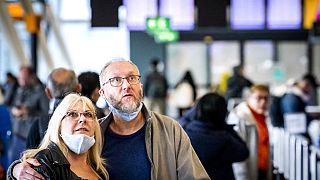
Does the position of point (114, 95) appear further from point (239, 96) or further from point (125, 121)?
point (239, 96)

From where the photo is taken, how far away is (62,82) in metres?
5.30

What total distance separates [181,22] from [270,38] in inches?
121

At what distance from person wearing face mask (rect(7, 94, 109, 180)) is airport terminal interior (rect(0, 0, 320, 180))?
11.4m

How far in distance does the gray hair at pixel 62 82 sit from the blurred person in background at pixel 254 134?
1799 mm

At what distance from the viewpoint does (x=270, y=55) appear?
65.6 ft

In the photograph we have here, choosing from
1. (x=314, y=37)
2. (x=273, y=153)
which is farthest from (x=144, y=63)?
(x=273, y=153)

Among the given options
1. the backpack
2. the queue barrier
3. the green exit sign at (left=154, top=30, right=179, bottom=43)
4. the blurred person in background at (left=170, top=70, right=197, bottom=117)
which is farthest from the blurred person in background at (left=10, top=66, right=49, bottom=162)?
the green exit sign at (left=154, top=30, right=179, bottom=43)

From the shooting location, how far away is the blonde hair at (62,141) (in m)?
3.64

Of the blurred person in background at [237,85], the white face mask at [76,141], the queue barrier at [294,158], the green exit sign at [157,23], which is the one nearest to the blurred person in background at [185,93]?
the green exit sign at [157,23]

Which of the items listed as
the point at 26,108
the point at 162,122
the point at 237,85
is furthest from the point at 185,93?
the point at 162,122

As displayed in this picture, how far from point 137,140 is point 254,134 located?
286cm

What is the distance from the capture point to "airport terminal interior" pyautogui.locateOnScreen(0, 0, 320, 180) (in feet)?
56.7

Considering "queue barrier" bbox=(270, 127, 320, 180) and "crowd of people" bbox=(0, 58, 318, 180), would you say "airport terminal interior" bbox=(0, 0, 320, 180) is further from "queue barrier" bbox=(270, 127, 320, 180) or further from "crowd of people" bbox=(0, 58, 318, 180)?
"crowd of people" bbox=(0, 58, 318, 180)

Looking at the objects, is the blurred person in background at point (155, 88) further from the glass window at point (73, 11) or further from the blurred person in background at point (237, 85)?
the glass window at point (73, 11)
